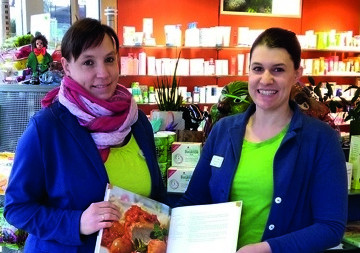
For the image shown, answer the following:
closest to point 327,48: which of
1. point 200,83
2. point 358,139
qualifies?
point 200,83

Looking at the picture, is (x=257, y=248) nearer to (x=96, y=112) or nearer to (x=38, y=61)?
(x=96, y=112)

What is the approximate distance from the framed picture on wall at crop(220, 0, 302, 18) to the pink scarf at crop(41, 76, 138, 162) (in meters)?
6.25

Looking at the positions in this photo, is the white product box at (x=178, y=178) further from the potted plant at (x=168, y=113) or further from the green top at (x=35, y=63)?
the green top at (x=35, y=63)

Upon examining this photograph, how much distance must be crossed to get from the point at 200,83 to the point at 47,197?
5.98 m

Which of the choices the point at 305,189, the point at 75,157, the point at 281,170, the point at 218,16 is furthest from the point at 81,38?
the point at 218,16

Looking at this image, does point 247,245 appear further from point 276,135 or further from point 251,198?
point 276,135

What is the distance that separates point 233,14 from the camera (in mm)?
7645

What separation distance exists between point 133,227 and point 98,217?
0.44ft

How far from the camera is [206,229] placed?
155cm

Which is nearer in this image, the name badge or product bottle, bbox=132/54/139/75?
the name badge

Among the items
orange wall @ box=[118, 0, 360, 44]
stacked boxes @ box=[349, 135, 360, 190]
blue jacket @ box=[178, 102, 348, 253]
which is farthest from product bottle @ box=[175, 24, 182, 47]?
blue jacket @ box=[178, 102, 348, 253]

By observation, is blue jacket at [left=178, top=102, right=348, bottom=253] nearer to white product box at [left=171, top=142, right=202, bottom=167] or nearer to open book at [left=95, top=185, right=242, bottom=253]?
open book at [left=95, top=185, right=242, bottom=253]

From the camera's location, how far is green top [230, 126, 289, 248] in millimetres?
1592

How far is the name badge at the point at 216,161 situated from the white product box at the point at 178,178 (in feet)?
1.40
